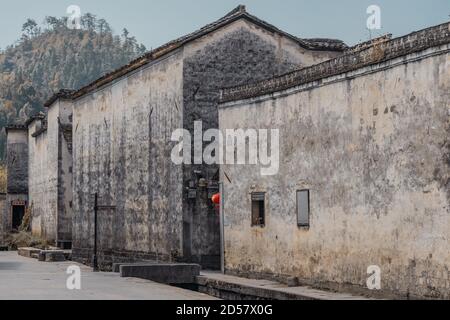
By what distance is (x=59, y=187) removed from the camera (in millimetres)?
35656

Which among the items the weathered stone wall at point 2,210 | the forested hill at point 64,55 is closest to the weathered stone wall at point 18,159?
the weathered stone wall at point 2,210

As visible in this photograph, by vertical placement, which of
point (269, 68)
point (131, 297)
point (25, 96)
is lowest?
point (131, 297)

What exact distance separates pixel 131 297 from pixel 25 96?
88.6 metres

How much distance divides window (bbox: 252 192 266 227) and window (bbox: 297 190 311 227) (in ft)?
5.25

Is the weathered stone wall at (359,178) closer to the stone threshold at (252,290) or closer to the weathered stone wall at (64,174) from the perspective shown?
the stone threshold at (252,290)

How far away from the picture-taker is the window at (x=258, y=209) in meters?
18.9

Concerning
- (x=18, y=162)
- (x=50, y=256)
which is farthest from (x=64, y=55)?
(x=50, y=256)

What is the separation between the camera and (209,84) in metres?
22.4

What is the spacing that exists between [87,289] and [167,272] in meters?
3.61

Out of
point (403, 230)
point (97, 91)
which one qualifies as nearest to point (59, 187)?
point (97, 91)

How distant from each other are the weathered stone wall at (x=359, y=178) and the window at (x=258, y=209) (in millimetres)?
145

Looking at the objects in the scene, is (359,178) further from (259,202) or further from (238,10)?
(238,10)

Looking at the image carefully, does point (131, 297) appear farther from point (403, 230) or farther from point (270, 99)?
Answer: point (270, 99)

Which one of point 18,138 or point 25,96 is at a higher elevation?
point 25,96
